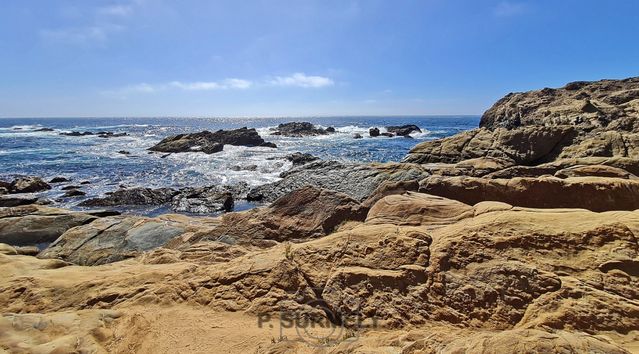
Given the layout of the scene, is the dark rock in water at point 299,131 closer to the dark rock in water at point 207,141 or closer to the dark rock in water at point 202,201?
the dark rock in water at point 207,141

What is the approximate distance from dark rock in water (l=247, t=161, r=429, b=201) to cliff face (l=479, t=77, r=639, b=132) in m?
17.3

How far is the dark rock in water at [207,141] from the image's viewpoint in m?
43.2

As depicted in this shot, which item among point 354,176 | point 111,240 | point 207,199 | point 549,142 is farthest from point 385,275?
point 549,142

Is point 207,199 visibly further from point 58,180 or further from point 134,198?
point 58,180

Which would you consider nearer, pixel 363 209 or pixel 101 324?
pixel 101 324

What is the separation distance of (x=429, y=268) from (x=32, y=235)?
13.5m

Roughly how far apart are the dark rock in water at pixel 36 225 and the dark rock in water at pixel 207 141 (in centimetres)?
2884

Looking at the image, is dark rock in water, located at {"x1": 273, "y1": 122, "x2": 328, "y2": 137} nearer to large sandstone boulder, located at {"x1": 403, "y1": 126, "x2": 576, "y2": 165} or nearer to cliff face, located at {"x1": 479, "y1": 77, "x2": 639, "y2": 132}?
cliff face, located at {"x1": 479, "y1": 77, "x2": 639, "y2": 132}

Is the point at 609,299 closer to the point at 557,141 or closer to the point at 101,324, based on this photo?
the point at 101,324

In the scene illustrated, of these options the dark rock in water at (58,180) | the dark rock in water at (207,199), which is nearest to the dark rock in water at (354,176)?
the dark rock in water at (207,199)

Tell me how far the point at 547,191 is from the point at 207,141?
4422 centimetres

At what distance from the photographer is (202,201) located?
782 inches

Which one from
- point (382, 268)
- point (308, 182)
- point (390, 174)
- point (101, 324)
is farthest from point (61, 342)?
point (308, 182)

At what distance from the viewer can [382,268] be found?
564 cm
